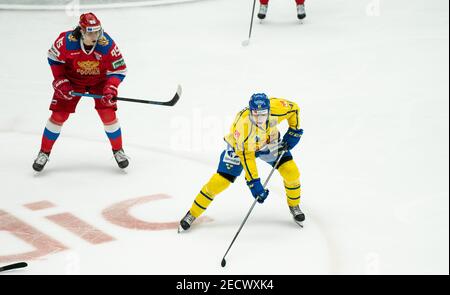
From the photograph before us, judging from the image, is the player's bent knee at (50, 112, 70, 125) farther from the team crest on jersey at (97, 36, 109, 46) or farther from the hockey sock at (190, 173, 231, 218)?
the hockey sock at (190, 173, 231, 218)

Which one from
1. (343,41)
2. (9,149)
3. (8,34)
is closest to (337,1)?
(343,41)

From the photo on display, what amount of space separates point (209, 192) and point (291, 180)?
549 mm

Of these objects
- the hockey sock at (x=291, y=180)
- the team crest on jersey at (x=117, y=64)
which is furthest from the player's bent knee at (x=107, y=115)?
the hockey sock at (x=291, y=180)

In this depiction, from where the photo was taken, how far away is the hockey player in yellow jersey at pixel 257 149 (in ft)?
16.9

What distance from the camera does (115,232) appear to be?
552cm

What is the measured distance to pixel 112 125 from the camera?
259 inches

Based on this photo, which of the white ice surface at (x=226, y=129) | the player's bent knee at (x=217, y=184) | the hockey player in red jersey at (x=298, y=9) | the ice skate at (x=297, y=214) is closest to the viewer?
the white ice surface at (x=226, y=129)

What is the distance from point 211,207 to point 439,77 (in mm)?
3086

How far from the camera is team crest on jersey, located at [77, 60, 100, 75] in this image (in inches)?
247

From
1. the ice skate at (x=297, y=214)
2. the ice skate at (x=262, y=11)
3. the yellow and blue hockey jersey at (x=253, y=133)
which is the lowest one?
the ice skate at (x=297, y=214)

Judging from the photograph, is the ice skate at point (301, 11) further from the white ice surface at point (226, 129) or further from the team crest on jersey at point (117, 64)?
the team crest on jersey at point (117, 64)

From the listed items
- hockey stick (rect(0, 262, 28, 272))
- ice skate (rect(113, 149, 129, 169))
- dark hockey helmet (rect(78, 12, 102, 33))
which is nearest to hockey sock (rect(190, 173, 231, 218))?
hockey stick (rect(0, 262, 28, 272))

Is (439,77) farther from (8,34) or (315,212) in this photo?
(8,34)

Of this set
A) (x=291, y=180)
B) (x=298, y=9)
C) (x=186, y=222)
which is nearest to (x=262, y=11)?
(x=298, y=9)
